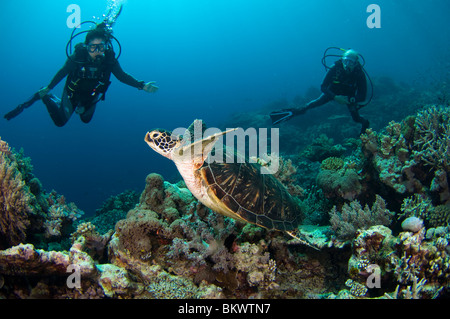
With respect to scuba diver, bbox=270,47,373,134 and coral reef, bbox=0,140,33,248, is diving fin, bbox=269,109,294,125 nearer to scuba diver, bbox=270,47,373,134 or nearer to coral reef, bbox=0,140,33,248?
scuba diver, bbox=270,47,373,134

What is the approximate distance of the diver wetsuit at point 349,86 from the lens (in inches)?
311

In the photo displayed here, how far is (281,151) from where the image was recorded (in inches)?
558

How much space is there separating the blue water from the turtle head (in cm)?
3261

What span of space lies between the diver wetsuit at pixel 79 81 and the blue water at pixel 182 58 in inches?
1088

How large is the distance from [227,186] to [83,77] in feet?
20.3

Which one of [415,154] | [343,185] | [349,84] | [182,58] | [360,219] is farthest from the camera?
[182,58]

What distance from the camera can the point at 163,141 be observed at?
2938mm

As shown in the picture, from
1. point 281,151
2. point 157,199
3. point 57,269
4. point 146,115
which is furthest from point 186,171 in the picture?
point 146,115

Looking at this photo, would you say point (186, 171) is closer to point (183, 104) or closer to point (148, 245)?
point (148, 245)

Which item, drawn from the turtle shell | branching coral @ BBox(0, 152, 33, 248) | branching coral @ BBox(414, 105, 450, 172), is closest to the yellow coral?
branching coral @ BBox(414, 105, 450, 172)

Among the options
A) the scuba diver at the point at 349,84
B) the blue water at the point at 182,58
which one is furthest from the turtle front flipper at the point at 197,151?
the blue water at the point at 182,58

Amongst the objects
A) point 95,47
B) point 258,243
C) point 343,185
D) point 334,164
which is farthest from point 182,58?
point 258,243

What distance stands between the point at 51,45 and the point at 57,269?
144 metres

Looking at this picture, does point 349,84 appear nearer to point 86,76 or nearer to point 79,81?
point 86,76
